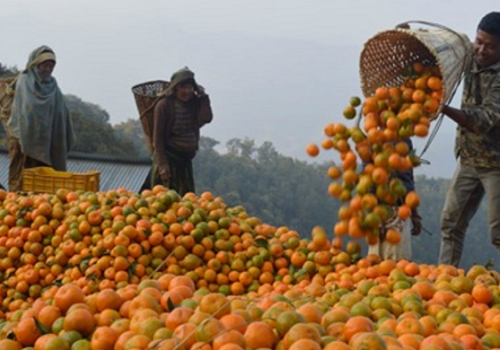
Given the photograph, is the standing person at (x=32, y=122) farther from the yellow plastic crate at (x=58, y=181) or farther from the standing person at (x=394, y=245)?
the standing person at (x=394, y=245)

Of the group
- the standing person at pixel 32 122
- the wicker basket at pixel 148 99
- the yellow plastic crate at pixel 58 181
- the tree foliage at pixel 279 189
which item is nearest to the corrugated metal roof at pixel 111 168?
the tree foliage at pixel 279 189

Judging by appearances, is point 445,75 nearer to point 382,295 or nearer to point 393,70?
point 393,70

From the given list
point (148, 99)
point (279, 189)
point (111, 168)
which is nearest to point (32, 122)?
point (148, 99)

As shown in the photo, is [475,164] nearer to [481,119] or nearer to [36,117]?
[481,119]

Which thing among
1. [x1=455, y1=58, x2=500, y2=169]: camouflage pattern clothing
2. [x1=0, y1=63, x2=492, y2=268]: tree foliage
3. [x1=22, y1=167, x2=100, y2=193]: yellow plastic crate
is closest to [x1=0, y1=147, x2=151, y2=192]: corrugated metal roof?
[x1=0, y1=63, x2=492, y2=268]: tree foliage

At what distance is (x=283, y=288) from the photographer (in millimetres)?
3428

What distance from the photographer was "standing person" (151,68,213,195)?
654 cm

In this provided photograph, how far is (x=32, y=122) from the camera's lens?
7344 millimetres

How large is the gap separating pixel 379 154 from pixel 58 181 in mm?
3430

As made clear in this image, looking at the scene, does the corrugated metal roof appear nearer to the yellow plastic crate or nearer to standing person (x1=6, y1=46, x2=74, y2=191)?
standing person (x1=6, y1=46, x2=74, y2=191)

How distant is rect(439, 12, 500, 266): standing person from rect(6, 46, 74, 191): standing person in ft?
14.6

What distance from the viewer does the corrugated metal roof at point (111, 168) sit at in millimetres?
10914

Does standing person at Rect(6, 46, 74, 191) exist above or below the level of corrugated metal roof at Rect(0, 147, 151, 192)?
above

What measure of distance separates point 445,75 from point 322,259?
1.20 meters
